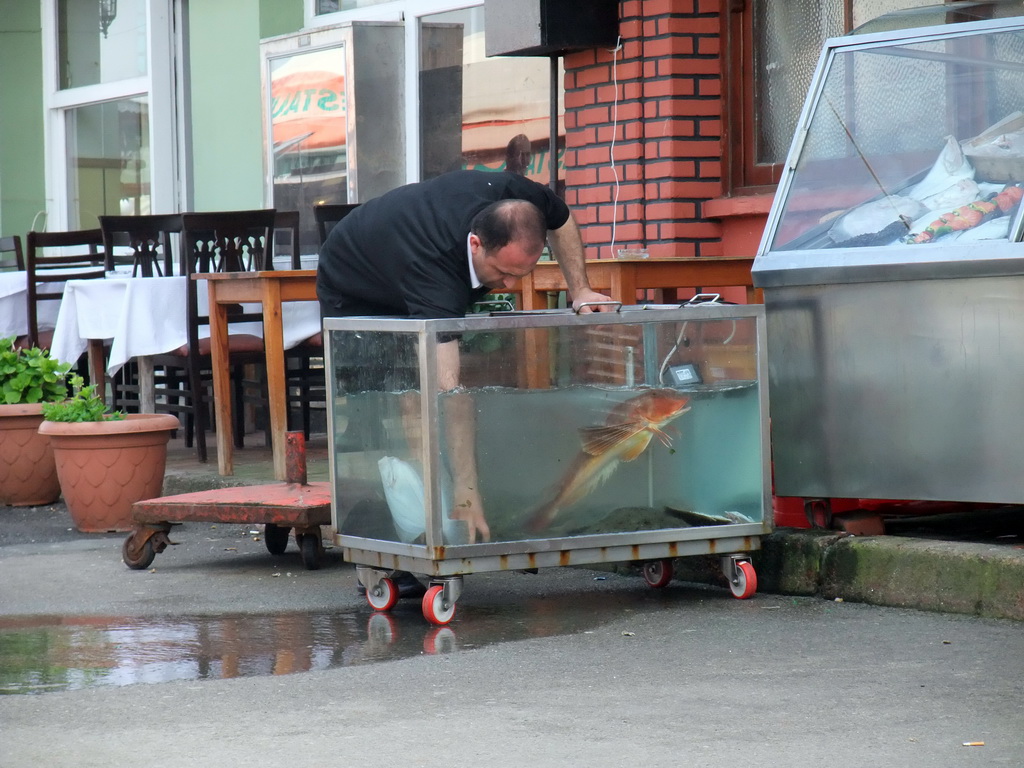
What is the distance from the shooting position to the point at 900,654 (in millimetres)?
4000

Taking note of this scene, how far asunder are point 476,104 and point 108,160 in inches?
187

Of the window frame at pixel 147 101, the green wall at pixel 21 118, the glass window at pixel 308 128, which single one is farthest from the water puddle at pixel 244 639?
the green wall at pixel 21 118

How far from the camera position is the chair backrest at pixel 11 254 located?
36.1 ft

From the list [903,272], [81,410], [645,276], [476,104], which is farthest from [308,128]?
[903,272]

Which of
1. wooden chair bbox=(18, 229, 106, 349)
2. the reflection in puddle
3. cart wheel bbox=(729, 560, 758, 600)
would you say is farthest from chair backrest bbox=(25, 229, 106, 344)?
cart wheel bbox=(729, 560, 758, 600)

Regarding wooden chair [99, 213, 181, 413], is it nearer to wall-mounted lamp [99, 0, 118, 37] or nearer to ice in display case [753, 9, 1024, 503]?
wall-mounted lamp [99, 0, 118, 37]

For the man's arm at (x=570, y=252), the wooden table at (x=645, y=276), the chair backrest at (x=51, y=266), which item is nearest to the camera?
the man's arm at (x=570, y=252)

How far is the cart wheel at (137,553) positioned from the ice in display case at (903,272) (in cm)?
241

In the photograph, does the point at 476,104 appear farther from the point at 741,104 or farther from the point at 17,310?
the point at 17,310

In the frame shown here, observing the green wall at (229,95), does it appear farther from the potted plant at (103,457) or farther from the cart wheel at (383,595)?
the cart wheel at (383,595)

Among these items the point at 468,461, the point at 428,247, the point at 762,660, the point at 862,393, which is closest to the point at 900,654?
the point at 762,660

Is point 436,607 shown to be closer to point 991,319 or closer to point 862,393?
point 862,393

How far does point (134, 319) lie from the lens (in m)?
7.85

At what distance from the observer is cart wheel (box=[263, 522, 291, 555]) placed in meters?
6.16
